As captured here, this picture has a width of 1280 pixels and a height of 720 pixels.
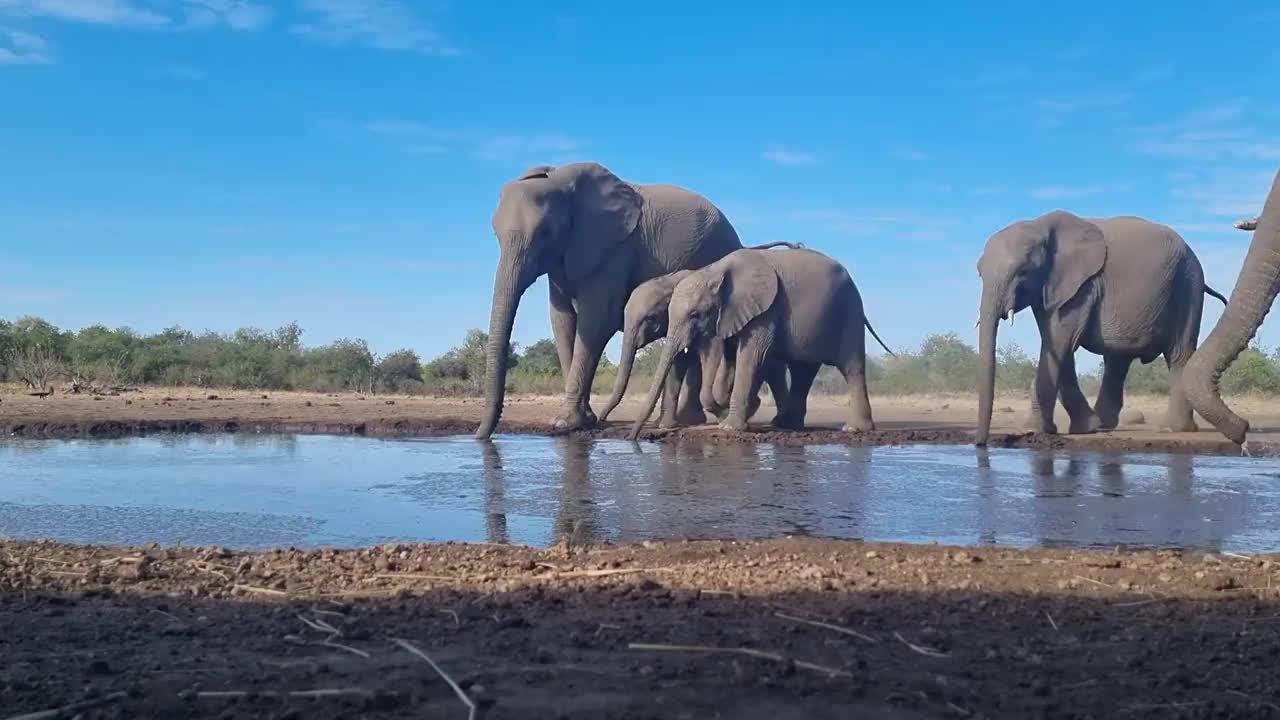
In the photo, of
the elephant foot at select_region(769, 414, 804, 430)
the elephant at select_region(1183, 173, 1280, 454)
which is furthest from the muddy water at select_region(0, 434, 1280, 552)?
the elephant foot at select_region(769, 414, 804, 430)

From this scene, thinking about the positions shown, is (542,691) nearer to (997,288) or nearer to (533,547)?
(533,547)

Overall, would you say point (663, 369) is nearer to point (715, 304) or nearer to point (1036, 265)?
point (715, 304)

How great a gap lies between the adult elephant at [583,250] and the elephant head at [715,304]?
120 centimetres

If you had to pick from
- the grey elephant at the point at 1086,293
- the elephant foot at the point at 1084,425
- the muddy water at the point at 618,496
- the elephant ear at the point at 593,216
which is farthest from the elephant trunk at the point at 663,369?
the elephant foot at the point at 1084,425

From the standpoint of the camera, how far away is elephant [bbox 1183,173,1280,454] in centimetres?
750

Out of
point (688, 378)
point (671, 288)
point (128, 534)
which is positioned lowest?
point (128, 534)

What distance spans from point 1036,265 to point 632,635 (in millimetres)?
13787

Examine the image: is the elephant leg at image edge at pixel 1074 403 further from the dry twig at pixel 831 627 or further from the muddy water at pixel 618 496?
the dry twig at pixel 831 627

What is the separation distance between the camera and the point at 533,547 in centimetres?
613

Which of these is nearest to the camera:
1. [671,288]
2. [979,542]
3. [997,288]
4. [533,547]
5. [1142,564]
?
[1142,564]

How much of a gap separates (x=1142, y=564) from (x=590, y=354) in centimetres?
1181

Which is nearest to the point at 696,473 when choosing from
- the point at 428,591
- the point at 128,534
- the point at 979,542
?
the point at 979,542

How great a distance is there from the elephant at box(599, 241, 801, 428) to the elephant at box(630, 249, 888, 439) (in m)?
0.34

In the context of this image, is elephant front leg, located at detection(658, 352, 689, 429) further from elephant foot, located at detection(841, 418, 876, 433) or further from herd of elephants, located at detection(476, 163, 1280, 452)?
elephant foot, located at detection(841, 418, 876, 433)
